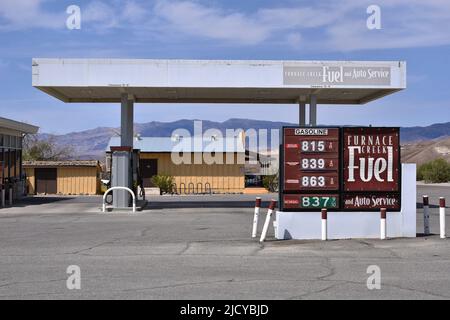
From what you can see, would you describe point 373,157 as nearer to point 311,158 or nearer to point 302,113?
point 311,158

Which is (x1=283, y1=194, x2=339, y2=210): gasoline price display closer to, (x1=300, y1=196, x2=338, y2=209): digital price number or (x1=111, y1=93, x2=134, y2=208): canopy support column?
(x1=300, y1=196, x2=338, y2=209): digital price number

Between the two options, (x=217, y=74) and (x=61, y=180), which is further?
(x=61, y=180)

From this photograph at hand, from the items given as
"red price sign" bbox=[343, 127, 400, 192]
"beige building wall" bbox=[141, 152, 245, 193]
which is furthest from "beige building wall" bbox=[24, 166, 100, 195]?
"red price sign" bbox=[343, 127, 400, 192]

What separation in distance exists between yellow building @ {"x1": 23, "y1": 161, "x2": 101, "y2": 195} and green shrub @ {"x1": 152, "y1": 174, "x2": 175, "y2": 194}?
4.19 metres

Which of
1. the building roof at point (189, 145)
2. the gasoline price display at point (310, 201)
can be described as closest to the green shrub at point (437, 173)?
the building roof at point (189, 145)

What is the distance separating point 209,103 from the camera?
113 feet

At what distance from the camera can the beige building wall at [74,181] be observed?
4706cm

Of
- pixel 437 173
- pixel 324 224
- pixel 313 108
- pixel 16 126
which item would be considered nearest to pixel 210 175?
pixel 16 126

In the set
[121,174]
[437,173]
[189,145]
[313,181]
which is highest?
[189,145]

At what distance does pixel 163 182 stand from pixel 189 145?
447cm

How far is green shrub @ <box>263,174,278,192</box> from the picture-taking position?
158 feet

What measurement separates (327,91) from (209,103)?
7.49 meters

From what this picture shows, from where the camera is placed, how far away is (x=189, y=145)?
49531mm

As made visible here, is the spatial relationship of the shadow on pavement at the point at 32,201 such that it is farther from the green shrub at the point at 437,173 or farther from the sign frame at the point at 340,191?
the green shrub at the point at 437,173
